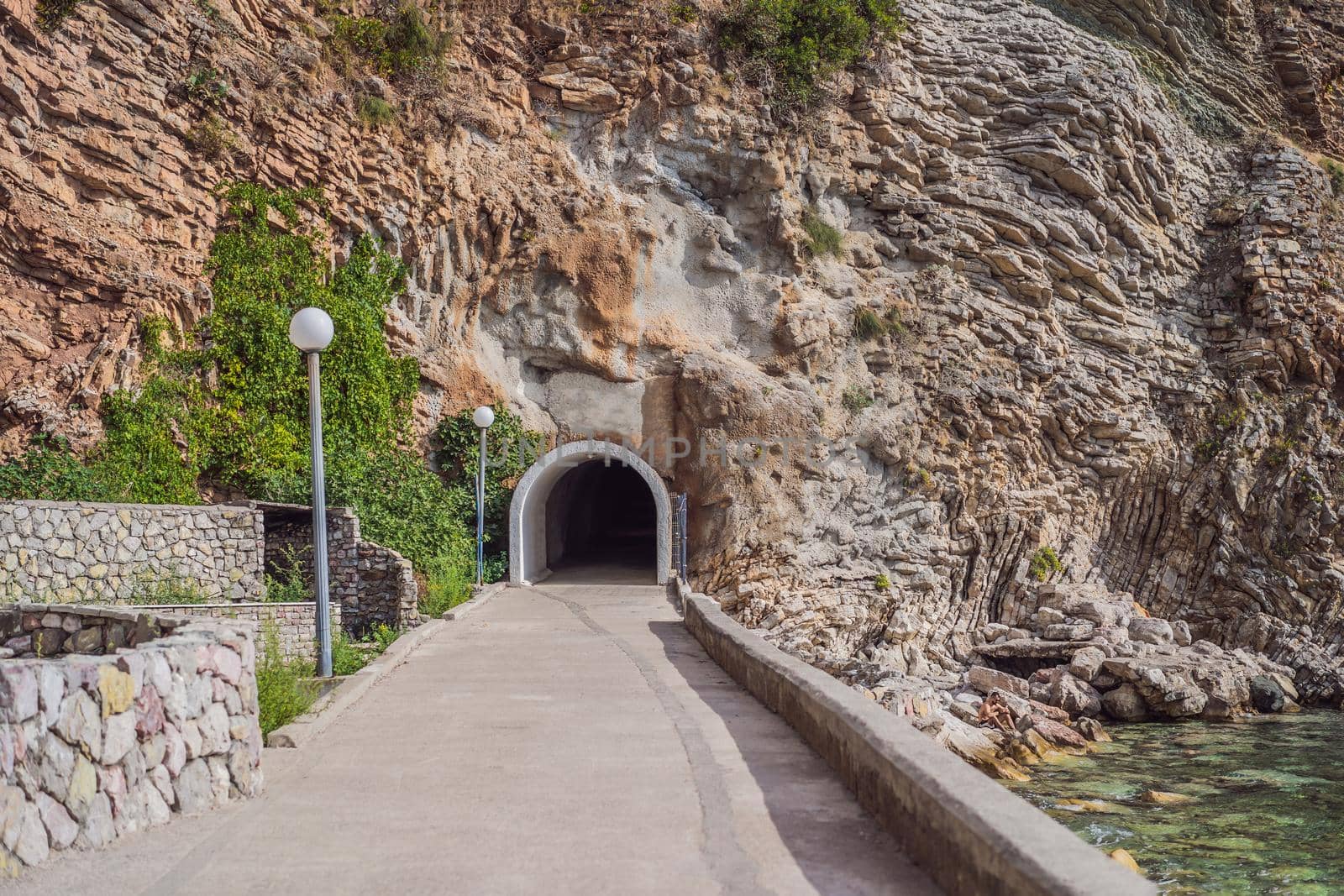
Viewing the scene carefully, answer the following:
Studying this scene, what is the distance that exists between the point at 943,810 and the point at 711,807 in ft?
4.70

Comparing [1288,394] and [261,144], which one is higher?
[261,144]

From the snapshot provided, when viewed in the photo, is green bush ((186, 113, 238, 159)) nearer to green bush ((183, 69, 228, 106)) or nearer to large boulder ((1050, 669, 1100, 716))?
green bush ((183, 69, 228, 106))

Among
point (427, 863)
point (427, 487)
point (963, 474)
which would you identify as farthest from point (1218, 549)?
point (427, 863)

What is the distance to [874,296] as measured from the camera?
1966 centimetres

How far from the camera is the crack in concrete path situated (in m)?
3.71

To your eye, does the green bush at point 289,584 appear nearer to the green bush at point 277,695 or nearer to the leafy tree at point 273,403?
the leafy tree at point 273,403

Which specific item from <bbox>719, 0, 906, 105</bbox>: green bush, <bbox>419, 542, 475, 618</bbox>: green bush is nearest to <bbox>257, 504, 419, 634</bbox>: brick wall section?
<bbox>419, 542, 475, 618</bbox>: green bush

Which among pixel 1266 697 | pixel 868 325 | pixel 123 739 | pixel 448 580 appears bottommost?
pixel 1266 697

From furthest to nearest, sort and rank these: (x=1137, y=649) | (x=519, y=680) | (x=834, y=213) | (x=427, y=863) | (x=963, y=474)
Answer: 1. (x=834, y=213)
2. (x=963, y=474)
3. (x=1137, y=649)
4. (x=519, y=680)
5. (x=427, y=863)

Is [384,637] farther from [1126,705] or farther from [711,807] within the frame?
[1126,705]

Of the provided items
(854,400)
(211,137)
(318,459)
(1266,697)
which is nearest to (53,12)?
(211,137)

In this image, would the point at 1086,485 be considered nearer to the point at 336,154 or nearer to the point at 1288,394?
the point at 1288,394

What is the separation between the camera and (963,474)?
742 inches

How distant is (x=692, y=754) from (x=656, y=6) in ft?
57.4
